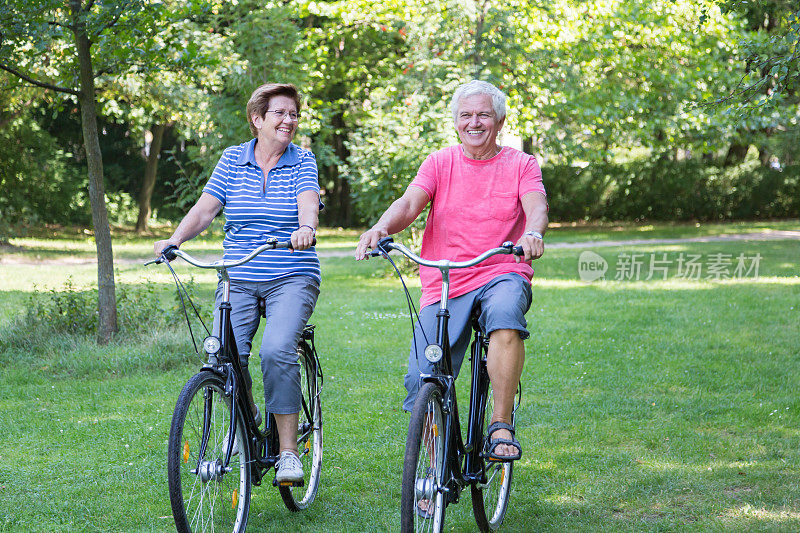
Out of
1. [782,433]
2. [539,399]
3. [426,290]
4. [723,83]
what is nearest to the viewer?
[426,290]

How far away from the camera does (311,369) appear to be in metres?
4.31

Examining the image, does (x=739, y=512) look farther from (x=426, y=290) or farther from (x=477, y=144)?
(x=477, y=144)

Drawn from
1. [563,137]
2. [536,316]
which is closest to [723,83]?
[563,137]

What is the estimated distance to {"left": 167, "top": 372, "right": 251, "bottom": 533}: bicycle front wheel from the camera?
3.14 metres

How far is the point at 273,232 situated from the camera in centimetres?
398

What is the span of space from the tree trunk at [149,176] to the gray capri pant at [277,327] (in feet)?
66.1

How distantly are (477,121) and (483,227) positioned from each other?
463mm

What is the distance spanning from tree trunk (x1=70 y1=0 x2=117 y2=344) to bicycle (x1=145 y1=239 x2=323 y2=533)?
4.63 metres

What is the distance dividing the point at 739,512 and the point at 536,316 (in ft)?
19.5

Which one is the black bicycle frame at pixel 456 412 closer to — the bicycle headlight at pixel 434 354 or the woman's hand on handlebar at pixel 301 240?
the bicycle headlight at pixel 434 354

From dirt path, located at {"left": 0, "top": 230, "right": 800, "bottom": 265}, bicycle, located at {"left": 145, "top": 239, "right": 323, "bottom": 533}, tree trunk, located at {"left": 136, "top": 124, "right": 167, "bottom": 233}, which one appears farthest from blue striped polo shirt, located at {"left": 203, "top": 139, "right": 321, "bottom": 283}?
tree trunk, located at {"left": 136, "top": 124, "right": 167, "bottom": 233}

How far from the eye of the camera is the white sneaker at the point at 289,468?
3.76 metres

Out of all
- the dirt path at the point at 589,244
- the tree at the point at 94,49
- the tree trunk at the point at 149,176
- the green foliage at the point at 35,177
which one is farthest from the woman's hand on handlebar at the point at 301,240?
the tree trunk at the point at 149,176

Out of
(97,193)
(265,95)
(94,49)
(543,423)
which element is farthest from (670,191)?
(265,95)
